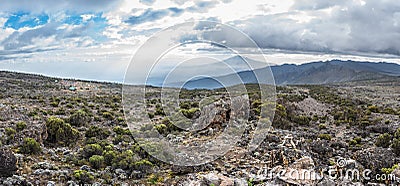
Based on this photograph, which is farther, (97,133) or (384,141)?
(384,141)

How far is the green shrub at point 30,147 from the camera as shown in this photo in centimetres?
1155

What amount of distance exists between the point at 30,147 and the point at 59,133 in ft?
8.28

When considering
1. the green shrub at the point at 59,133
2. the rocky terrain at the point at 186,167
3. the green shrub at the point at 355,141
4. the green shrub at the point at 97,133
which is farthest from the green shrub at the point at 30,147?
the green shrub at the point at 355,141

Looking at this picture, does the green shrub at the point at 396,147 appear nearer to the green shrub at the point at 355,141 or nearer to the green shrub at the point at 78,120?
the green shrub at the point at 355,141

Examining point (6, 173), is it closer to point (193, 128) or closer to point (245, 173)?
point (245, 173)

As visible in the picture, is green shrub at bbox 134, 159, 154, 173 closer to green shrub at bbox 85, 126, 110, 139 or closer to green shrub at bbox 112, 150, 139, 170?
green shrub at bbox 112, 150, 139, 170

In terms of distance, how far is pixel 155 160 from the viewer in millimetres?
12555

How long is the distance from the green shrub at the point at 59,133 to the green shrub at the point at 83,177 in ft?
13.9

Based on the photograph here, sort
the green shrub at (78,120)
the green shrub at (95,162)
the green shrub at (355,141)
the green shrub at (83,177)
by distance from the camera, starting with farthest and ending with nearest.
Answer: the green shrub at (78,120) → the green shrub at (355,141) → the green shrub at (95,162) → the green shrub at (83,177)

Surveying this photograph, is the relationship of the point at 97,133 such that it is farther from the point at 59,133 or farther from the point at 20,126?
the point at 20,126

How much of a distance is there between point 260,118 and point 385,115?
1330cm

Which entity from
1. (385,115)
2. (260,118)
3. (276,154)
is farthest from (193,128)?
(385,115)

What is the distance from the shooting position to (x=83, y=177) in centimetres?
1003

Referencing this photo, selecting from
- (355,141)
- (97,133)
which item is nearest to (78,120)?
(97,133)
